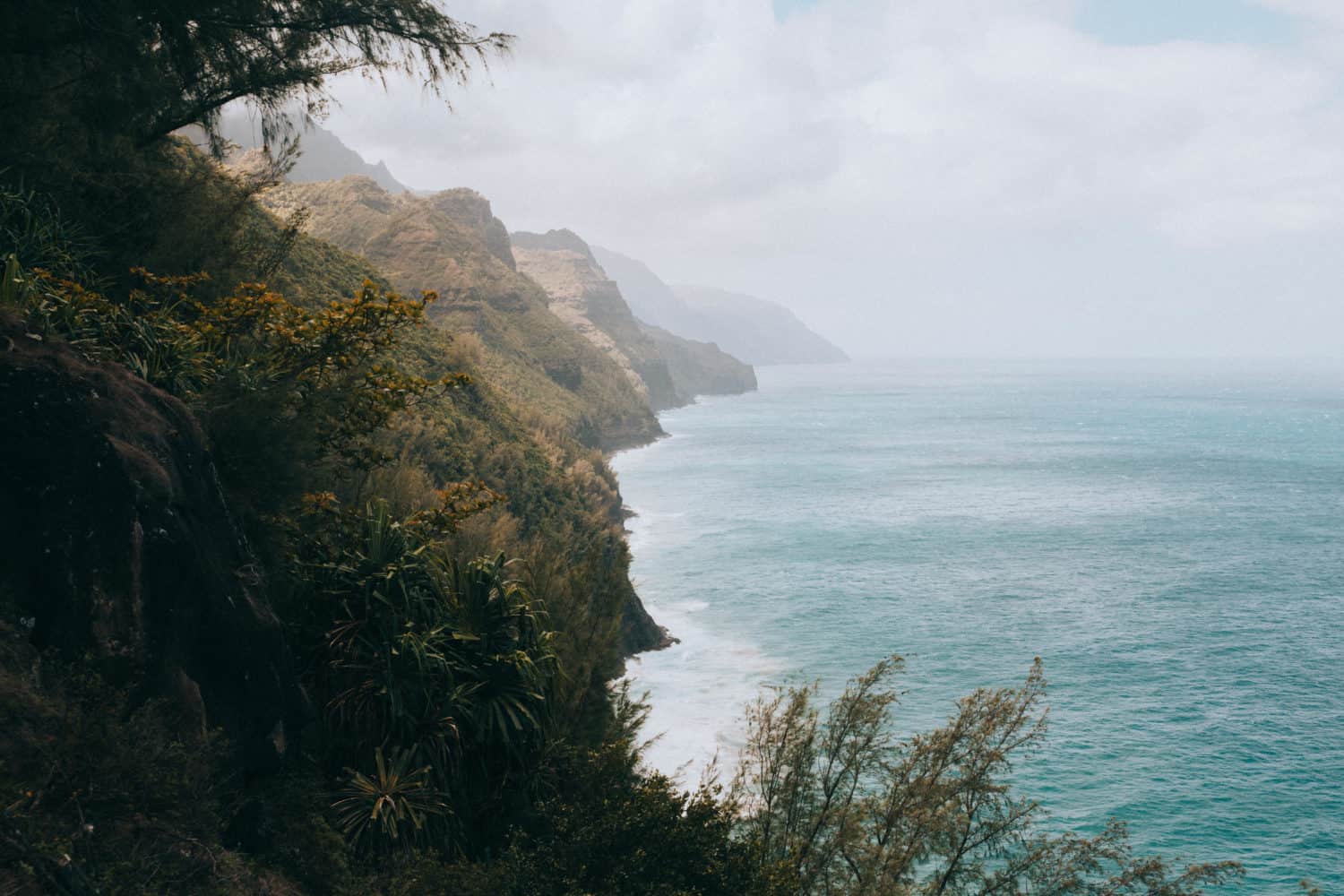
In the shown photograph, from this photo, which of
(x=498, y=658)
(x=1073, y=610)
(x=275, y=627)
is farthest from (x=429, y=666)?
(x=1073, y=610)

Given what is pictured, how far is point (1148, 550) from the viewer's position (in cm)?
6662

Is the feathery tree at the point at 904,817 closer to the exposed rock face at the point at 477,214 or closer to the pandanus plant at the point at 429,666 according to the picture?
the pandanus plant at the point at 429,666

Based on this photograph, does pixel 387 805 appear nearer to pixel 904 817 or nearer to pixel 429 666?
pixel 429 666

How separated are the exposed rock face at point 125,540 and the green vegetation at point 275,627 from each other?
1.4 inches

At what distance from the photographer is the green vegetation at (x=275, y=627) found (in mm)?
8109

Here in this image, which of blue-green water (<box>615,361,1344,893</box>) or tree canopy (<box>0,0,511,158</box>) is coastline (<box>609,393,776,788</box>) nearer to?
blue-green water (<box>615,361,1344,893</box>)

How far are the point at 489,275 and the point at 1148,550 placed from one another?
267 feet

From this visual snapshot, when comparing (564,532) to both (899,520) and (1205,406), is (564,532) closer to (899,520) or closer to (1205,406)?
(899,520)

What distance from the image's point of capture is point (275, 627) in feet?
35.3

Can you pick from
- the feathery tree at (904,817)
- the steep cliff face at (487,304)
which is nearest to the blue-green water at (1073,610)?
the steep cliff face at (487,304)

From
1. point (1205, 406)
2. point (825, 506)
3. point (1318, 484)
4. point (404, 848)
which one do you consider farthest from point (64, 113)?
point (1205, 406)

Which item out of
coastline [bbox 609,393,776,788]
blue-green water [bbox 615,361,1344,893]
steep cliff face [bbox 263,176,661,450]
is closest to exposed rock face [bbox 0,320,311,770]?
coastline [bbox 609,393,776,788]

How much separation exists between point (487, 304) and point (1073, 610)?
2917 inches

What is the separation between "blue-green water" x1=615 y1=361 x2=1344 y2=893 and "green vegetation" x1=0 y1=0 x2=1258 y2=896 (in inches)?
661
